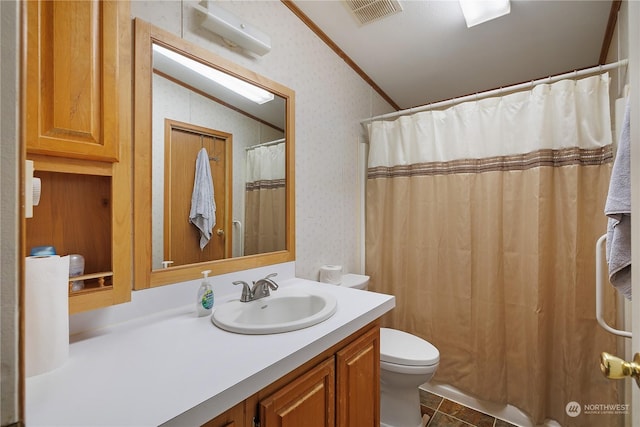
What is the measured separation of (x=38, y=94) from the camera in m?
0.76

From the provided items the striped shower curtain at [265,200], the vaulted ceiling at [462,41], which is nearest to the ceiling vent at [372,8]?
the vaulted ceiling at [462,41]

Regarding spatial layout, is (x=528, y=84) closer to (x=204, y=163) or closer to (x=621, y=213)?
(x=621, y=213)

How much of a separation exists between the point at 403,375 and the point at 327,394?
743 mm

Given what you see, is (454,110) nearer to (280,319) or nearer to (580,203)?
(580,203)

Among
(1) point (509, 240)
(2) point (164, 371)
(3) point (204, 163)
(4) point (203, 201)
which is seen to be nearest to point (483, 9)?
(1) point (509, 240)

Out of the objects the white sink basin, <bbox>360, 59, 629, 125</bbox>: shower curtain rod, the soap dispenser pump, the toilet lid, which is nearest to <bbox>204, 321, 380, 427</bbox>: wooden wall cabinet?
the white sink basin

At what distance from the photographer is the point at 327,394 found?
1.00 meters

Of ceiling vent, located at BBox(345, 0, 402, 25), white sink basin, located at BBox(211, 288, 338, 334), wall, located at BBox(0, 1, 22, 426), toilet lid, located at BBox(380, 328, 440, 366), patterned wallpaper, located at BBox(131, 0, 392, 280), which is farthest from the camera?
ceiling vent, located at BBox(345, 0, 402, 25)

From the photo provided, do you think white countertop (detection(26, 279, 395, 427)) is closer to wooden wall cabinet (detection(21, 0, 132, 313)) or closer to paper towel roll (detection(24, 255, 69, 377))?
paper towel roll (detection(24, 255, 69, 377))

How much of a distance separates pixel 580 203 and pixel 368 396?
152cm

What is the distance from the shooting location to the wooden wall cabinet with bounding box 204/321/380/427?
78cm

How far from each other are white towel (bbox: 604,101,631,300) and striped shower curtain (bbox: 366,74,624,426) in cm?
89

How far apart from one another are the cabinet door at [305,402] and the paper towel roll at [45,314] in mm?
552

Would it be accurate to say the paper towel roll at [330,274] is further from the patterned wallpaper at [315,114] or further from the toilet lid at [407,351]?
the toilet lid at [407,351]
